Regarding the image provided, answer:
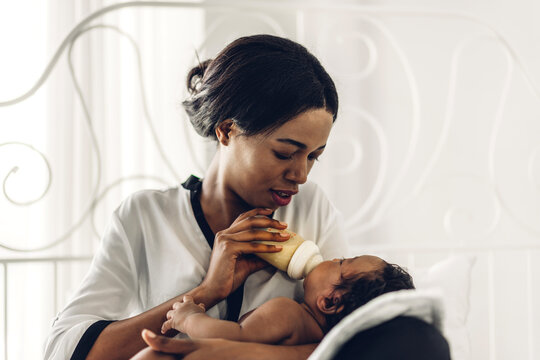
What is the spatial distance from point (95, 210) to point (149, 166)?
0.69 ft

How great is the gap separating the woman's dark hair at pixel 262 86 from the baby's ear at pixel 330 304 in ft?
1.10

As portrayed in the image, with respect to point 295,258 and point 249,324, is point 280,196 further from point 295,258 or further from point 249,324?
point 249,324

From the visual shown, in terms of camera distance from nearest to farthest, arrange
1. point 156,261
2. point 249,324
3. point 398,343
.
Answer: point 398,343 → point 249,324 → point 156,261

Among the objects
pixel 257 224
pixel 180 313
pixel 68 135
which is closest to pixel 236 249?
pixel 257 224

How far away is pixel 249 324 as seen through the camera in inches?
36.1

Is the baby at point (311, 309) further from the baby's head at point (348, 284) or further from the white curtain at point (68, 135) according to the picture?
the white curtain at point (68, 135)

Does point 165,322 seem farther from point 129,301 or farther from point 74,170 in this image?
point 74,170

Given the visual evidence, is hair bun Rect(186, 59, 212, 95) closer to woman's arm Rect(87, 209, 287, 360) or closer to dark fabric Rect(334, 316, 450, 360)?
woman's arm Rect(87, 209, 287, 360)

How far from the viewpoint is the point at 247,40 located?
43.3 inches

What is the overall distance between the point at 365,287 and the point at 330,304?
0.25 feet

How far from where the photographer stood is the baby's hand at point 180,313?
945 millimetres

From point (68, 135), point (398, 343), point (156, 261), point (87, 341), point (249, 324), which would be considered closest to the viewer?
point (398, 343)

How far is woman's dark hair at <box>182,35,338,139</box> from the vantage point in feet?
3.37

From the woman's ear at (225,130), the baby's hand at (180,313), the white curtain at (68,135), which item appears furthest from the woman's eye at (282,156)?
the white curtain at (68,135)
